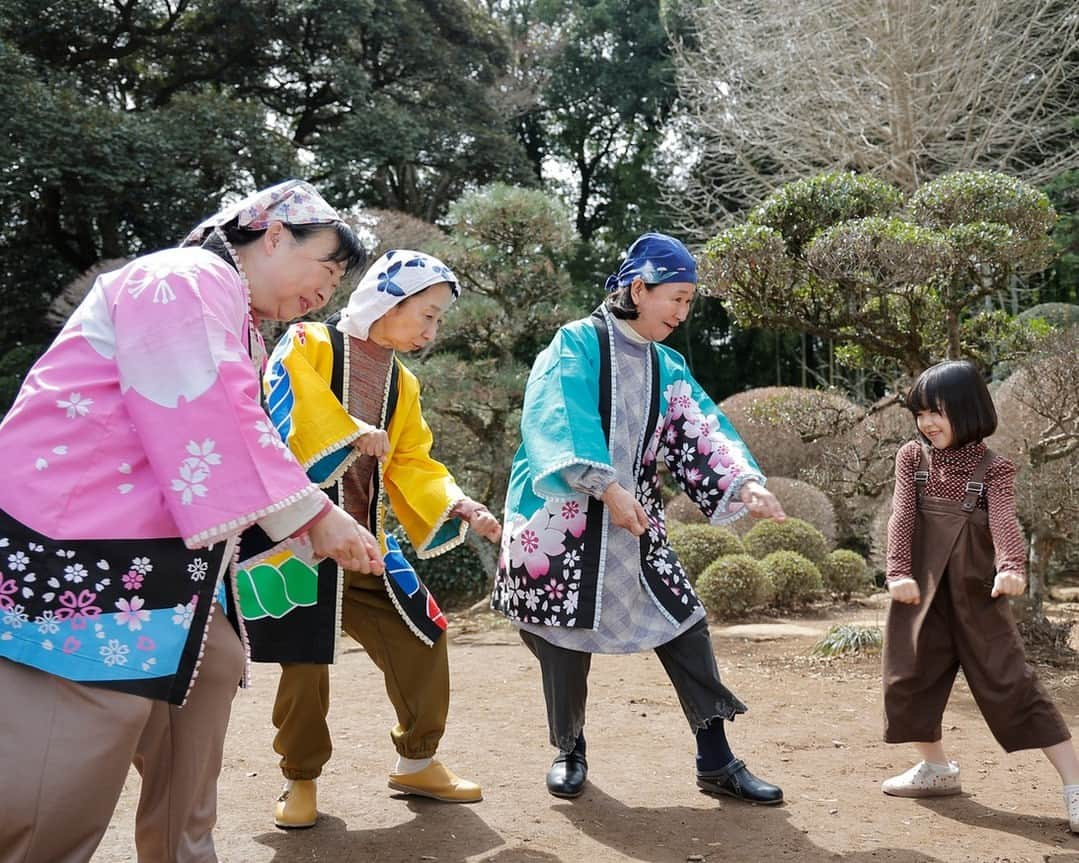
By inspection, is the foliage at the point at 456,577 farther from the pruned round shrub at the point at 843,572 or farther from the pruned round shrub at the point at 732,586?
the pruned round shrub at the point at 732,586

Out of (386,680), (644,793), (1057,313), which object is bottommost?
(644,793)

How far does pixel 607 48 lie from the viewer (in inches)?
834

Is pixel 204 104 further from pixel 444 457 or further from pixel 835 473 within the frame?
pixel 835 473

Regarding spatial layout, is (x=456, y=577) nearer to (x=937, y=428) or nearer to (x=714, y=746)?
(x=714, y=746)

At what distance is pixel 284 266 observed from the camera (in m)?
2.29

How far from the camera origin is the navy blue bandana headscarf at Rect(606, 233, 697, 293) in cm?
349

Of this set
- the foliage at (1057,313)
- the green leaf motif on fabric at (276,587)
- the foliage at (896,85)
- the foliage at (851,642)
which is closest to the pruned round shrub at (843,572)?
the foliage at (851,642)

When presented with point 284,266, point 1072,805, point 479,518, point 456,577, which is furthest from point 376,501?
point 456,577

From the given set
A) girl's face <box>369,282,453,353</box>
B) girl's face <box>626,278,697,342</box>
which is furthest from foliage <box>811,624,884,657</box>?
girl's face <box>369,282,453,353</box>

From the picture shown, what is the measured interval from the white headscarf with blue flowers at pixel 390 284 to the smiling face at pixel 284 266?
0.95 m

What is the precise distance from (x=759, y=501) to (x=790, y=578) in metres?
5.11

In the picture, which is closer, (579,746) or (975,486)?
(975,486)

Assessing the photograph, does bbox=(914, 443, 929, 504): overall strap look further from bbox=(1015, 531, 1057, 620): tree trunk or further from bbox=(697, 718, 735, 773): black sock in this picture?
bbox=(1015, 531, 1057, 620): tree trunk

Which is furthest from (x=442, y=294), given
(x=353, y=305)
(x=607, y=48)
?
(x=607, y=48)
